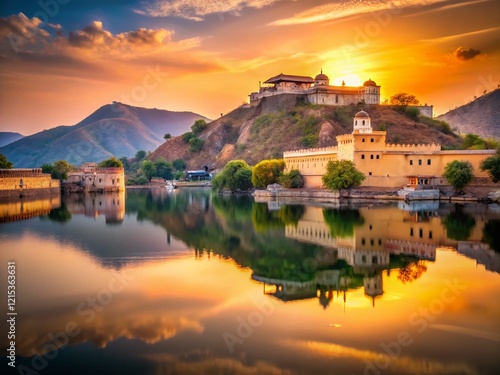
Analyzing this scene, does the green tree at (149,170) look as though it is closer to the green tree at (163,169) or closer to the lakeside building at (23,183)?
the green tree at (163,169)

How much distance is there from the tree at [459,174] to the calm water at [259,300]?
12935mm

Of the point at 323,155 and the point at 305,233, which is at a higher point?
the point at 323,155

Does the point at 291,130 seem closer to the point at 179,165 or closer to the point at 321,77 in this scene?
the point at 321,77

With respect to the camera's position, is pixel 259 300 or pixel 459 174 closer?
pixel 259 300

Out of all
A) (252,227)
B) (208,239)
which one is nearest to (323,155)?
(252,227)

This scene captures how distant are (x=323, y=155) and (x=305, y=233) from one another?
70.1 ft

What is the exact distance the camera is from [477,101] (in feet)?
338

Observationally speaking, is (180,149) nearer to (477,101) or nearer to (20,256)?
(477,101)

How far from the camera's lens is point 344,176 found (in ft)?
116

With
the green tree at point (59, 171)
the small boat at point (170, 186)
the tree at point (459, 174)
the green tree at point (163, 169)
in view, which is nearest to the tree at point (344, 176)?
the tree at point (459, 174)

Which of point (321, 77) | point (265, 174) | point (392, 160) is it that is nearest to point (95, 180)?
point (265, 174)

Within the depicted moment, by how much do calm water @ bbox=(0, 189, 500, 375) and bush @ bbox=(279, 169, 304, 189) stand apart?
21336 mm

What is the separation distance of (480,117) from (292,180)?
68876 mm

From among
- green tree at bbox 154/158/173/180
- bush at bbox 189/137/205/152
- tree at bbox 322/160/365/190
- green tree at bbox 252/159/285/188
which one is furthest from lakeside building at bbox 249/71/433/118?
tree at bbox 322/160/365/190
